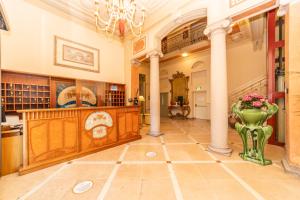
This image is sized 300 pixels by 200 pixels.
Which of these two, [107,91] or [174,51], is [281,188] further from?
[174,51]

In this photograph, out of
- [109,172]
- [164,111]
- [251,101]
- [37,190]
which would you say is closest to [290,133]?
[251,101]

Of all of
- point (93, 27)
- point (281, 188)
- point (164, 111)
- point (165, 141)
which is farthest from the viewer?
point (164, 111)

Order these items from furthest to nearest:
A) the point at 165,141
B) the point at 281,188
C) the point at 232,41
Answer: the point at 232,41 < the point at 165,141 < the point at 281,188

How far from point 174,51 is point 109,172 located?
8730 mm

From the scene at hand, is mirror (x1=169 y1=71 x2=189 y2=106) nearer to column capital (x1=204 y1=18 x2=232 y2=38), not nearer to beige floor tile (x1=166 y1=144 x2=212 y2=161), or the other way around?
beige floor tile (x1=166 y1=144 x2=212 y2=161)

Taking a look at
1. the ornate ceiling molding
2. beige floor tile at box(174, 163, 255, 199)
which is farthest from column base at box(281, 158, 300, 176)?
the ornate ceiling molding

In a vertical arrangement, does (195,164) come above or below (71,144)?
below

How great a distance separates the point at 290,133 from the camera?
2422 mm

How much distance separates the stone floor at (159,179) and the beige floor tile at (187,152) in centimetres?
2

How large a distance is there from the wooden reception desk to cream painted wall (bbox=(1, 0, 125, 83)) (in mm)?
2321

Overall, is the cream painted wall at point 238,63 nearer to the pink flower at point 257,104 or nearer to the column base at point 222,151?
the pink flower at point 257,104

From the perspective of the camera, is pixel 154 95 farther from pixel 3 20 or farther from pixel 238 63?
pixel 238 63

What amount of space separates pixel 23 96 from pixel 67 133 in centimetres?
216

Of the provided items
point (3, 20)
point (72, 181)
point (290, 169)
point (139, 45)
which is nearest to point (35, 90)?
point (3, 20)
